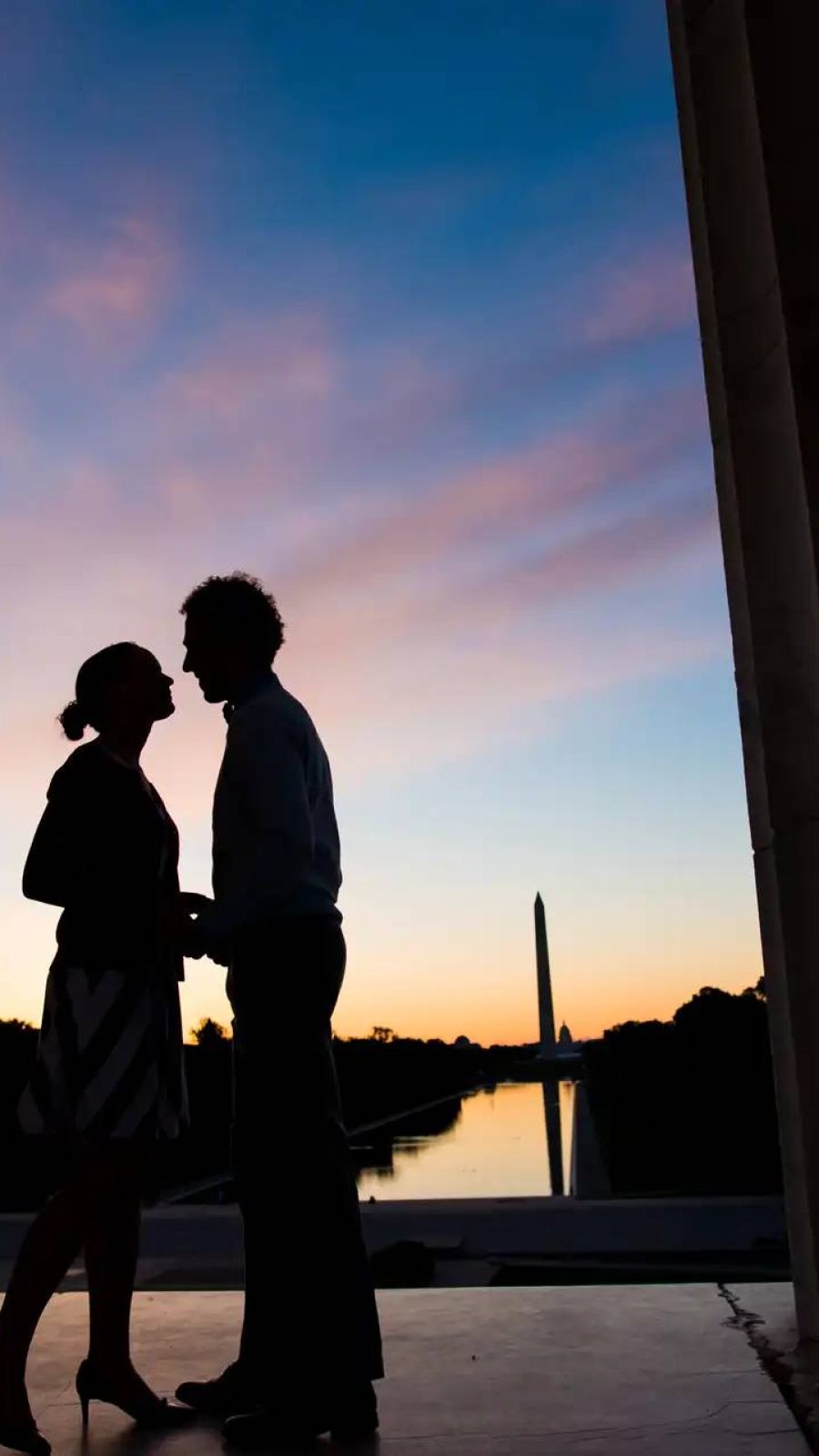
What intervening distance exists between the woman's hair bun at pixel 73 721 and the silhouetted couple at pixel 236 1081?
7.4 inches

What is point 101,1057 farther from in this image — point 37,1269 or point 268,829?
point 268,829

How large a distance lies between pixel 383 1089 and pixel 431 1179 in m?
55.3

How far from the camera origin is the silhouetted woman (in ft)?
8.87

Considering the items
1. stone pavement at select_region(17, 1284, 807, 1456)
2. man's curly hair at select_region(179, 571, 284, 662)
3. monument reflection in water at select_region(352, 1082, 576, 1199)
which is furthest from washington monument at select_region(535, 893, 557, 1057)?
man's curly hair at select_region(179, 571, 284, 662)

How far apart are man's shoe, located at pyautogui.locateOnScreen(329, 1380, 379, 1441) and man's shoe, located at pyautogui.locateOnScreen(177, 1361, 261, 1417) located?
23cm

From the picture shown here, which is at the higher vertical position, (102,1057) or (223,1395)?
(102,1057)

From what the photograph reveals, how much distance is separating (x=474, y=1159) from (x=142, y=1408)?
212ft

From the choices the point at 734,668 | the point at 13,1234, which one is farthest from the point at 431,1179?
the point at 734,668

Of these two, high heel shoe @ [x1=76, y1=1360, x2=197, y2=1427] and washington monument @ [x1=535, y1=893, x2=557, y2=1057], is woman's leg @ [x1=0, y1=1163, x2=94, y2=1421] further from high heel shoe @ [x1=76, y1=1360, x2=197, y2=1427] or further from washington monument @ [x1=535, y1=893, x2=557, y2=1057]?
washington monument @ [x1=535, y1=893, x2=557, y2=1057]

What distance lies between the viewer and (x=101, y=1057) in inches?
109

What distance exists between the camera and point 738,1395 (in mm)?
2812

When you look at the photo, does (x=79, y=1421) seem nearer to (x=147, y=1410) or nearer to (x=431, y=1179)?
(x=147, y=1410)

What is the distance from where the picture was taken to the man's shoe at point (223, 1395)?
281 centimetres

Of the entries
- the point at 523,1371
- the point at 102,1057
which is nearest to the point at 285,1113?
the point at 102,1057
